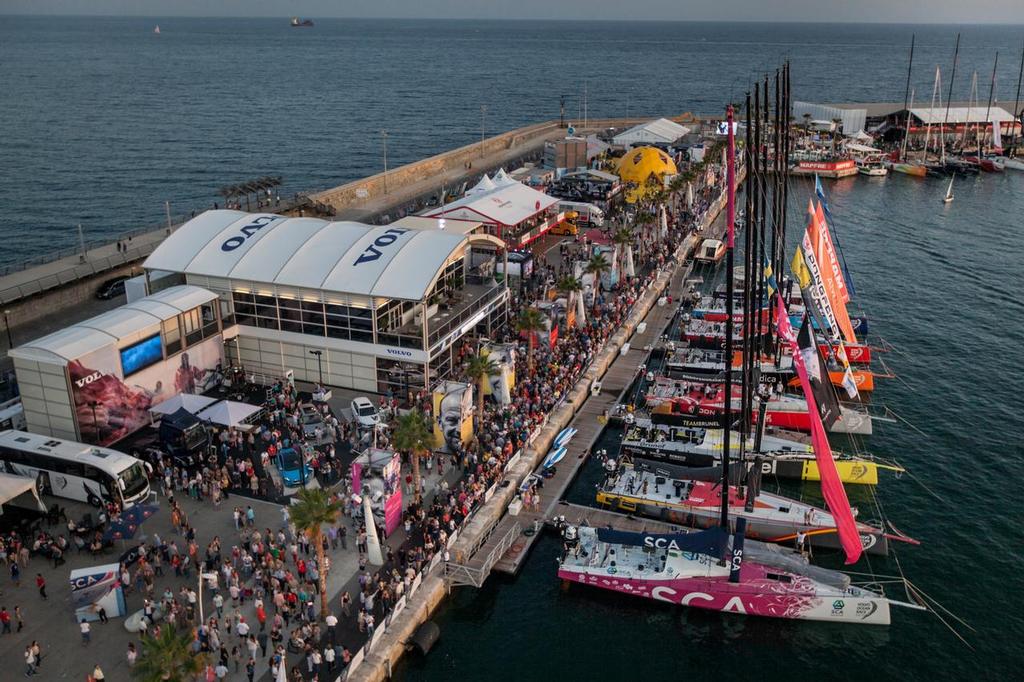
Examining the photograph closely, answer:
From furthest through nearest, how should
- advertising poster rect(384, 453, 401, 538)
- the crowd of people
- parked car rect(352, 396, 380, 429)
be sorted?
1. parked car rect(352, 396, 380, 429)
2. advertising poster rect(384, 453, 401, 538)
3. the crowd of people

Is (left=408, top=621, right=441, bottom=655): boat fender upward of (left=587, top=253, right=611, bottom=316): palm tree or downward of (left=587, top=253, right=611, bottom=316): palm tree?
downward

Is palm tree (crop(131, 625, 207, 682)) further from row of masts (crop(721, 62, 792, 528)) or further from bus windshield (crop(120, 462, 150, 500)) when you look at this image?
row of masts (crop(721, 62, 792, 528))

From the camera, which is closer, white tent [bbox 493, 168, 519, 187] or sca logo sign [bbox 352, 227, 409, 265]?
sca logo sign [bbox 352, 227, 409, 265]

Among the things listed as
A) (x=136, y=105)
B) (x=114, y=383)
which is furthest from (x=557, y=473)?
(x=136, y=105)

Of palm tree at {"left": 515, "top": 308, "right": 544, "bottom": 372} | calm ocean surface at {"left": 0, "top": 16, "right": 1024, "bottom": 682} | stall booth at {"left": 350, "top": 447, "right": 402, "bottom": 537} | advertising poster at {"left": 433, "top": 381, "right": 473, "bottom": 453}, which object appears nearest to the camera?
Answer: calm ocean surface at {"left": 0, "top": 16, "right": 1024, "bottom": 682}

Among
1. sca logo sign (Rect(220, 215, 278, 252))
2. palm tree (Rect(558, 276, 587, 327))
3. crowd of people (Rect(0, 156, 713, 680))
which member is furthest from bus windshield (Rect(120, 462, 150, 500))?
palm tree (Rect(558, 276, 587, 327))

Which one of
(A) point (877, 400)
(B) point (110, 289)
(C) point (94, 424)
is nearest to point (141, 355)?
(C) point (94, 424)

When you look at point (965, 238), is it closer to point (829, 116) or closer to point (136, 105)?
point (829, 116)

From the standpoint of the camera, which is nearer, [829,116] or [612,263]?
[612,263]
